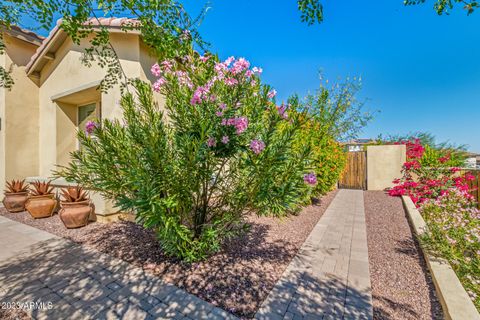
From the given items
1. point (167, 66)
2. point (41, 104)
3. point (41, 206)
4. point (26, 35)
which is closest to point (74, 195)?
point (41, 206)

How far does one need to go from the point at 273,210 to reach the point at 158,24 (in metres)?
3.34

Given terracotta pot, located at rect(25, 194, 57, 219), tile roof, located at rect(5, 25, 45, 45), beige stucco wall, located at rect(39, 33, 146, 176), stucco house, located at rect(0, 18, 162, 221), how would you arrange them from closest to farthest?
beige stucco wall, located at rect(39, 33, 146, 176) → terracotta pot, located at rect(25, 194, 57, 219) → stucco house, located at rect(0, 18, 162, 221) → tile roof, located at rect(5, 25, 45, 45)

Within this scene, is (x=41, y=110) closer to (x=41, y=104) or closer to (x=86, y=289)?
(x=41, y=104)

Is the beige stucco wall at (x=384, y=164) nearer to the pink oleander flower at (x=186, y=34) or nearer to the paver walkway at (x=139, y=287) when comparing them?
the paver walkway at (x=139, y=287)

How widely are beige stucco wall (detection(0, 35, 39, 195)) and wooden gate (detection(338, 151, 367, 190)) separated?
Result: 49.5 feet

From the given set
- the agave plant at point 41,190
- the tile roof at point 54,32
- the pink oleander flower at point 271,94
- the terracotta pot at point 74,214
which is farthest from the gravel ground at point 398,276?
the agave plant at point 41,190

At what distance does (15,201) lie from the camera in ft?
24.1

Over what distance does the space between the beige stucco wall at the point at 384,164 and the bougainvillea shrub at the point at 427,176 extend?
0.41 meters

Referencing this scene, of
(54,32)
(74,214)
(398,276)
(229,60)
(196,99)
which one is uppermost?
(54,32)

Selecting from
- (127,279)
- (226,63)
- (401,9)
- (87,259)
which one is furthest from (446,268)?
(87,259)

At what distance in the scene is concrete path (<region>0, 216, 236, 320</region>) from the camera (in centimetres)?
268

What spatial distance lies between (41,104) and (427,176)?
16361 millimetres

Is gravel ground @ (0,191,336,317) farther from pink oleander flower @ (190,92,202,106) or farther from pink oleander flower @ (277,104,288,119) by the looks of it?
pink oleander flower @ (190,92,202,106)

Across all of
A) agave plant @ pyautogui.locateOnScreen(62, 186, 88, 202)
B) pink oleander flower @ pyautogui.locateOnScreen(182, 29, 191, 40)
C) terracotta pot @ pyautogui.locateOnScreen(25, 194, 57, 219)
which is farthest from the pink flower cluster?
terracotta pot @ pyautogui.locateOnScreen(25, 194, 57, 219)
